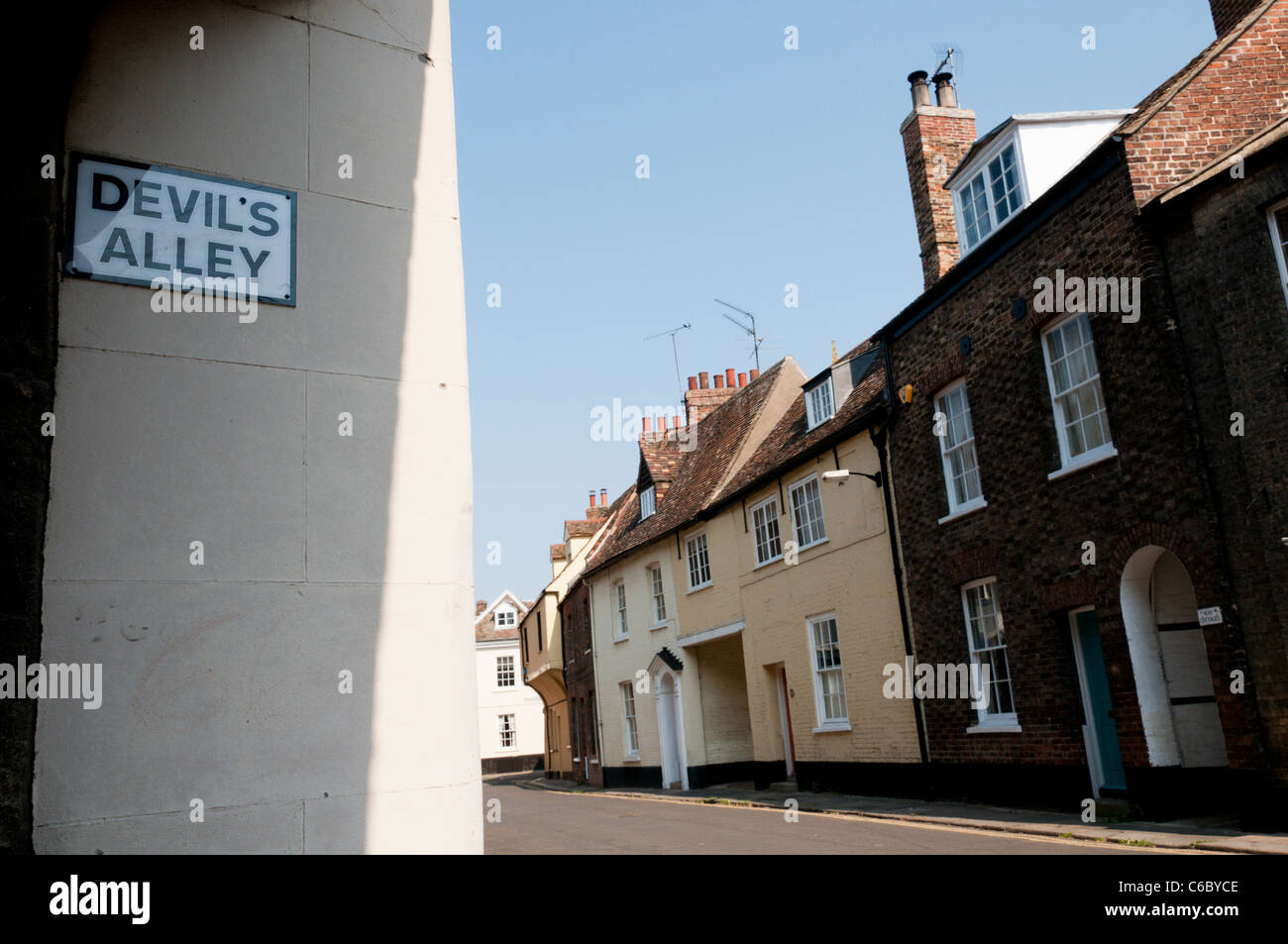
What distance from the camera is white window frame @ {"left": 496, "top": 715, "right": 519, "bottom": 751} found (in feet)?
176

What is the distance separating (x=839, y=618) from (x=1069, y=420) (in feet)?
23.0

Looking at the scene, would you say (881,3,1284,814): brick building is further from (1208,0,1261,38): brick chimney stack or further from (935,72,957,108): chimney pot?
(935,72,957,108): chimney pot

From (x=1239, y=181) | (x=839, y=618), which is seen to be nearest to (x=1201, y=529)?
(x=1239, y=181)

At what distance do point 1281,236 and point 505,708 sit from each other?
49.5 meters

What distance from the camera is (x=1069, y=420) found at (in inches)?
507

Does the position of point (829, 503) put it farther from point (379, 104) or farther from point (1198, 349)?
point (379, 104)

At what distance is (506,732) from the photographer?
178 feet

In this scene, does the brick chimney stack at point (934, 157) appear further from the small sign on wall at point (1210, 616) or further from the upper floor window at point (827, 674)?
the small sign on wall at point (1210, 616)

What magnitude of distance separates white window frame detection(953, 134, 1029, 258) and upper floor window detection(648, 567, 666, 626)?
1414 centimetres

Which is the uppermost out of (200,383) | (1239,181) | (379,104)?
(1239,181)

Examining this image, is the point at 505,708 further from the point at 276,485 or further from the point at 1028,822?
the point at 276,485

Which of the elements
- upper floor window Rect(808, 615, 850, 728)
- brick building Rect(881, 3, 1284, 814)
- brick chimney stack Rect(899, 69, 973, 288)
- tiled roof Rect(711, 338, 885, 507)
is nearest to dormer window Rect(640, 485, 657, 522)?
tiled roof Rect(711, 338, 885, 507)
